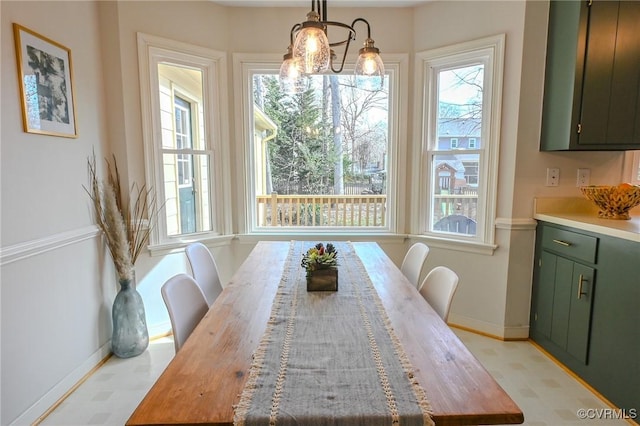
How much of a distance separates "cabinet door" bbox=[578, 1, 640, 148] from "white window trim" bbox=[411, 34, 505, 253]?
1.72ft

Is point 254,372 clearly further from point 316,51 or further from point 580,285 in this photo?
point 580,285

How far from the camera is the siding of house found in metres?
1.78

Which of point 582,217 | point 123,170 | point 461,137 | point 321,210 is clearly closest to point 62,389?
point 123,170

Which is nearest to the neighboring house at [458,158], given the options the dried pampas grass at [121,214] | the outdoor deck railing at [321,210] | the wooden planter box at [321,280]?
the outdoor deck railing at [321,210]

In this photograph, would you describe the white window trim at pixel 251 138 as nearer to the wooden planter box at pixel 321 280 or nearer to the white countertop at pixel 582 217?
the white countertop at pixel 582 217

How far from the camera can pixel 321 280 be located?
1.60m

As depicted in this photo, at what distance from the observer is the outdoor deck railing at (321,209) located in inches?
131

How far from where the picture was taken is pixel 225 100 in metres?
3.01

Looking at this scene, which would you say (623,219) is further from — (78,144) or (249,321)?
(78,144)

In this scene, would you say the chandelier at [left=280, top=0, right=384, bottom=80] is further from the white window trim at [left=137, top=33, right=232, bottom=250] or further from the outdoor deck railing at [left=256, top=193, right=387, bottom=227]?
the outdoor deck railing at [left=256, top=193, right=387, bottom=227]

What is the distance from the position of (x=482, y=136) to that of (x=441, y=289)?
1616 millimetres

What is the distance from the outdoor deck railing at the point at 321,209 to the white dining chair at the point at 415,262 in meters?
1.13

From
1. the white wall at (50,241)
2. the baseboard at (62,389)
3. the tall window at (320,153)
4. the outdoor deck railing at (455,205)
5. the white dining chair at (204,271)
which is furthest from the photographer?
the tall window at (320,153)

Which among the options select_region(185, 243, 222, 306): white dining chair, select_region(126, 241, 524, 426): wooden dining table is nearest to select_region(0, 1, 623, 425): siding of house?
select_region(185, 243, 222, 306): white dining chair
